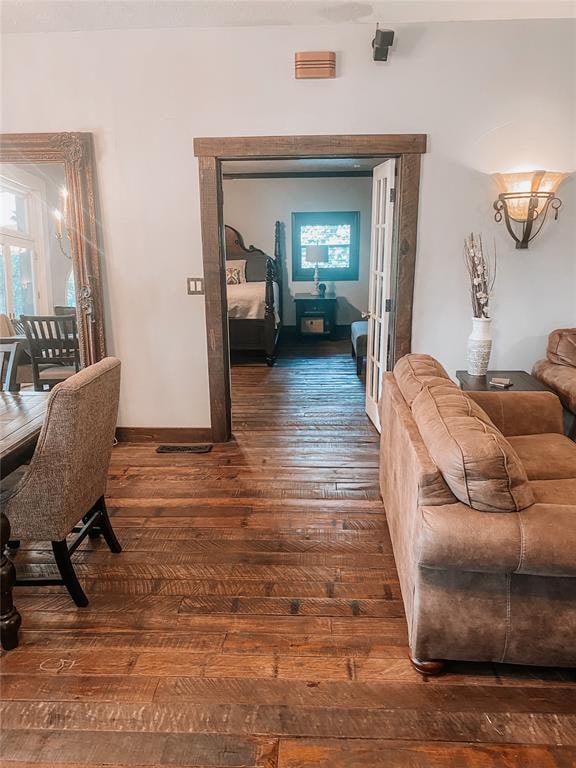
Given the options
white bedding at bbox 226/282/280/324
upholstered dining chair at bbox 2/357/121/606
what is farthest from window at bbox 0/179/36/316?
upholstered dining chair at bbox 2/357/121/606

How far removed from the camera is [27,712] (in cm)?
164

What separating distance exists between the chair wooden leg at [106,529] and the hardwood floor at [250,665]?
7 centimetres

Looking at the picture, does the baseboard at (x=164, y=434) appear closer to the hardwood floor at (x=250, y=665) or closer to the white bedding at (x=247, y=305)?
the hardwood floor at (x=250, y=665)

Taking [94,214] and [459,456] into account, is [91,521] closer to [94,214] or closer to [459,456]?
[459,456]

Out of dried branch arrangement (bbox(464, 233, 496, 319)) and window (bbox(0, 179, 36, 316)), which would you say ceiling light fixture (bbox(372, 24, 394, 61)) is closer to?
dried branch arrangement (bbox(464, 233, 496, 319))

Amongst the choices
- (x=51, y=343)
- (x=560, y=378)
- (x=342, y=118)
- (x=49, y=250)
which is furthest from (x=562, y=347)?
(x=49, y=250)

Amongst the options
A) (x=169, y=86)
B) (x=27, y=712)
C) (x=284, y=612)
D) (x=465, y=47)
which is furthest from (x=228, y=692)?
(x=465, y=47)

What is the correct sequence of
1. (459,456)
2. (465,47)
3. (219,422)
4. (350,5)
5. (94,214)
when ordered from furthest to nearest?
1. (219,422)
2. (94,214)
3. (465,47)
4. (350,5)
5. (459,456)

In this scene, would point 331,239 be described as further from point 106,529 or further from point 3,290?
point 106,529

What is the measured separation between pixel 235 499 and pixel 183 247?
179 centimetres

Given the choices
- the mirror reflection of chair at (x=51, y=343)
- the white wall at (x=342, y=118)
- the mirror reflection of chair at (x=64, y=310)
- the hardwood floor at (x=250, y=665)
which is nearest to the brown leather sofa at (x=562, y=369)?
the white wall at (x=342, y=118)

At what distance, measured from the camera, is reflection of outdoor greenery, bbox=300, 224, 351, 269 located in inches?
326

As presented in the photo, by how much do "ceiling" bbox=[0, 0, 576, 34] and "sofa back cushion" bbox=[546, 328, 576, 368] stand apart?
1934 millimetres

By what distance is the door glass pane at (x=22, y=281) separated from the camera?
586 centimetres
